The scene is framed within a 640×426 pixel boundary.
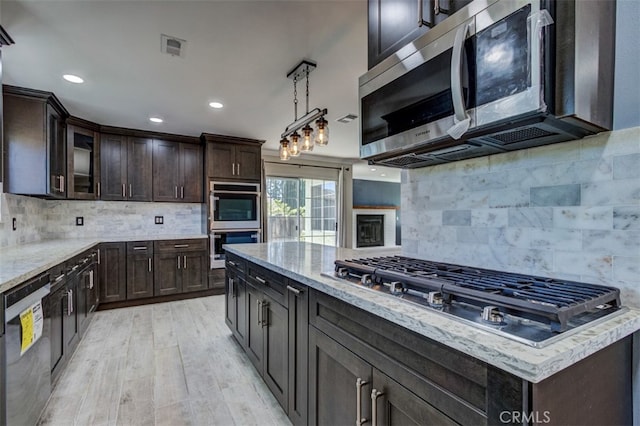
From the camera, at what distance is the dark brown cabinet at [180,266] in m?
4.18

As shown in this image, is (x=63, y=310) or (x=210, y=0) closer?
(x=210, y=0)

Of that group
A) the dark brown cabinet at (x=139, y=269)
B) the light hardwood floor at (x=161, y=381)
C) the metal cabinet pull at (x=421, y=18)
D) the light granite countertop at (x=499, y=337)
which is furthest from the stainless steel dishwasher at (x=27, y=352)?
the dark brown cabinet at (x=139, y=269)

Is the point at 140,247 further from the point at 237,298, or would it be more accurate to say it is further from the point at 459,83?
the point at 459,83

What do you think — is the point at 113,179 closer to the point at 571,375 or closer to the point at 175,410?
the point at 175,410

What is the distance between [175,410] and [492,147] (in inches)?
88.5

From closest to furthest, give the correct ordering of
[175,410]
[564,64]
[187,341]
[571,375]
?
[571,375] → [564,64] → [175,410] → [187,341]

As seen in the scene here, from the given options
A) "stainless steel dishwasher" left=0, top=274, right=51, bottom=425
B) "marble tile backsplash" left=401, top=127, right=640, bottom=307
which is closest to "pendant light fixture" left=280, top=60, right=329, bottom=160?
"marble tile backsplash" left=401, top=127, right=640, bottom=307

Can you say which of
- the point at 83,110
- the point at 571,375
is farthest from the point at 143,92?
the point at 571,375

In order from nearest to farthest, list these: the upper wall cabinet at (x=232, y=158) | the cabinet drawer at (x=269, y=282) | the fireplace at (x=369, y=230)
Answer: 1. the cabinet drawer at (x=269, y=282)
2. the upper wall cabinet at (x=232, y=158)
3. the fireplace at (x=369, y=230)

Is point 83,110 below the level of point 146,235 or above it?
above

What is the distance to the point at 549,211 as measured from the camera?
1157mm

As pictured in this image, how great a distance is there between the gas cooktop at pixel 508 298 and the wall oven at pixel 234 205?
12.0 ft

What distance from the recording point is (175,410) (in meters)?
1.90

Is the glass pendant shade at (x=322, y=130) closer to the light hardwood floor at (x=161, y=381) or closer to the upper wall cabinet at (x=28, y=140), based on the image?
the light hardwood floor at (x=161, y=381)
